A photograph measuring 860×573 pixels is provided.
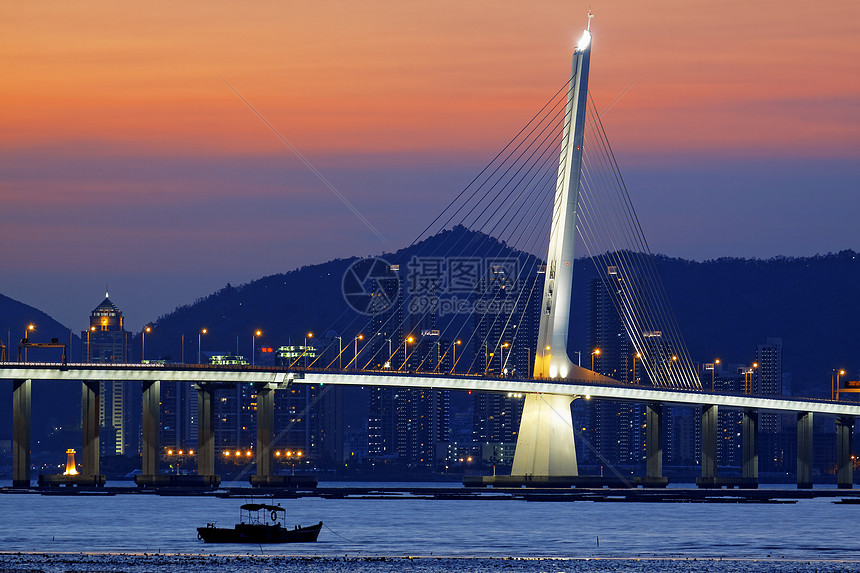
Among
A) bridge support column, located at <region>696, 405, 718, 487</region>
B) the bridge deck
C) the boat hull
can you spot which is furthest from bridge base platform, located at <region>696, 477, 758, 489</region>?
the boat hull

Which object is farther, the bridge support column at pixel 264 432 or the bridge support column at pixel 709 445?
the bridge support column at pixel 709 445

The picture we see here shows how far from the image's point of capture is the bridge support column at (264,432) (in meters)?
165

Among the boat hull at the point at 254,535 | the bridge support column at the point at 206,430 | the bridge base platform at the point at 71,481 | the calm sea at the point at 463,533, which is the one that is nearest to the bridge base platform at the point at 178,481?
the bridge support column at the point at 206,430

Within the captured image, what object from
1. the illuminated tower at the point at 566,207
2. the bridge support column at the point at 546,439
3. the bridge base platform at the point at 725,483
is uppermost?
the illuminated tower at the point at 566,207

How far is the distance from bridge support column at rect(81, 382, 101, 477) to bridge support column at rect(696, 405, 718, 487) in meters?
64.0

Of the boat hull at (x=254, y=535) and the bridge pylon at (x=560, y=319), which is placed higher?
the bridge pylon at (x=560, y=319)

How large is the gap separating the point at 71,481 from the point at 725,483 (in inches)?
2813

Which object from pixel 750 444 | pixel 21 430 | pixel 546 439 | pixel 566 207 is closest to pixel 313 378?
pixel 546 439

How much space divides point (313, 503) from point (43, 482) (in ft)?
113

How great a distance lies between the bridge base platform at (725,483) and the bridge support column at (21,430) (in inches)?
2771

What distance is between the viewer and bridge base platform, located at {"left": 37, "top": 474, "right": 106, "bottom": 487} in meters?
165

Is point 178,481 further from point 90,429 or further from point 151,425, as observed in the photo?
point 90,429

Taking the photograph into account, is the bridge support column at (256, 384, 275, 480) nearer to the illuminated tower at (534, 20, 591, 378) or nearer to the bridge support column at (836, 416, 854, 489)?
the illuminated tower at (534, 20, 591, 378)

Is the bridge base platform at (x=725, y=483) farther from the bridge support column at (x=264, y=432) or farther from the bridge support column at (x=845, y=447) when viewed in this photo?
the bridge support column at (x=264, y=432)
